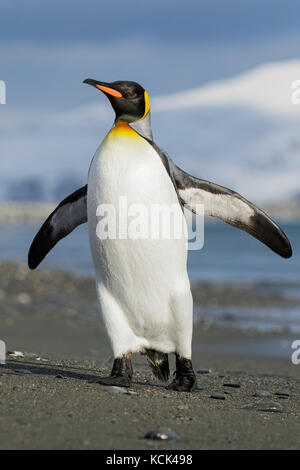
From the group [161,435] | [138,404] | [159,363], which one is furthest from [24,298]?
[161,435]

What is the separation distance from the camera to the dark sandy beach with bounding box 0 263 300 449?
133 inches

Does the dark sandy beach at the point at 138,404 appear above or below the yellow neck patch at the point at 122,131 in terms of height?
below

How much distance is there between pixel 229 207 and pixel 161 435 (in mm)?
2332

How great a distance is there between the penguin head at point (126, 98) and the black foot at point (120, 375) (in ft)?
5.19

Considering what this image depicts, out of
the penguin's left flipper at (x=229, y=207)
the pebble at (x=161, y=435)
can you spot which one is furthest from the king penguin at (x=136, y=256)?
the pebble at (x=161, y=435)

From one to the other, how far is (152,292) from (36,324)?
5.21m

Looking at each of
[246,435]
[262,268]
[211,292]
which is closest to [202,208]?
[246,435]

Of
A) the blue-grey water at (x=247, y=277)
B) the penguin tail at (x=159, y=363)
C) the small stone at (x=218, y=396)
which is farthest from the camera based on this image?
the blue-grey water at (x=247, y=277)

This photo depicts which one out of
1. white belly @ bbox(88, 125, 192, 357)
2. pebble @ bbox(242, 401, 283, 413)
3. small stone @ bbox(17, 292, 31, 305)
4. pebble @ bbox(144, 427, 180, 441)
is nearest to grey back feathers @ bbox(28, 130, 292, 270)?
white belly @ bbox(88, 125, 192, 357)

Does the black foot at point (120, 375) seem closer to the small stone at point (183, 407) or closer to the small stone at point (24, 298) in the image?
the small stone at point (183, 407)

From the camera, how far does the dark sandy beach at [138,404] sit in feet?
11.1

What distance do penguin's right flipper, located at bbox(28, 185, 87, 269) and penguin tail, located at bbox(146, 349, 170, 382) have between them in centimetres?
109

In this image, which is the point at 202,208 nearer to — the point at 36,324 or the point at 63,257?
the point at 36,324

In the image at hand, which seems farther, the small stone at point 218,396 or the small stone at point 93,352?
the small stone at point 93,352
